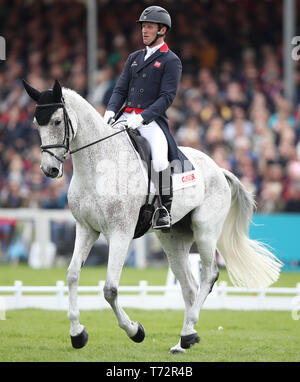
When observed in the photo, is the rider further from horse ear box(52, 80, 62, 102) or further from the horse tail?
the horse tail

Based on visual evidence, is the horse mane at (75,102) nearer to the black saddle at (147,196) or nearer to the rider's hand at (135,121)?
the rider's hand at (135,121)

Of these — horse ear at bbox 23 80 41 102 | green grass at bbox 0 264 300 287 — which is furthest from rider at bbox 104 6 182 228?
green grass at bbox 0 264 300 287

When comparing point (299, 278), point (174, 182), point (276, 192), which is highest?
point (174, 182)

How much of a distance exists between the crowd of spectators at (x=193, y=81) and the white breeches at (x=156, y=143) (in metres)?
7.74

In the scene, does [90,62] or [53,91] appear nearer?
[53,91]

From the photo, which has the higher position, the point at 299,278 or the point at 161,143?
the point at 161,143

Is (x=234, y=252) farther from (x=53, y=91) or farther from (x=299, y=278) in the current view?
(x=299, y=278)

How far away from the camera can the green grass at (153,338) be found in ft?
24.4

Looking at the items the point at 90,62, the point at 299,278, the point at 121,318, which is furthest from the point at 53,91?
the point at 90,62

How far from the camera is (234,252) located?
9469mm

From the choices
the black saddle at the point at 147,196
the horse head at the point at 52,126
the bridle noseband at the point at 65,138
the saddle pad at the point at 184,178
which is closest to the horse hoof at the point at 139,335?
the black saddle at the point at 147,196

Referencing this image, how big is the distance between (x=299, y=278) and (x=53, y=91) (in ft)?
26.7

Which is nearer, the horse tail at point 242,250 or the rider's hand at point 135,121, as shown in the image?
the rider's hand at point 135,121

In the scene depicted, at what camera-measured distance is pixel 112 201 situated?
24.7 ft
